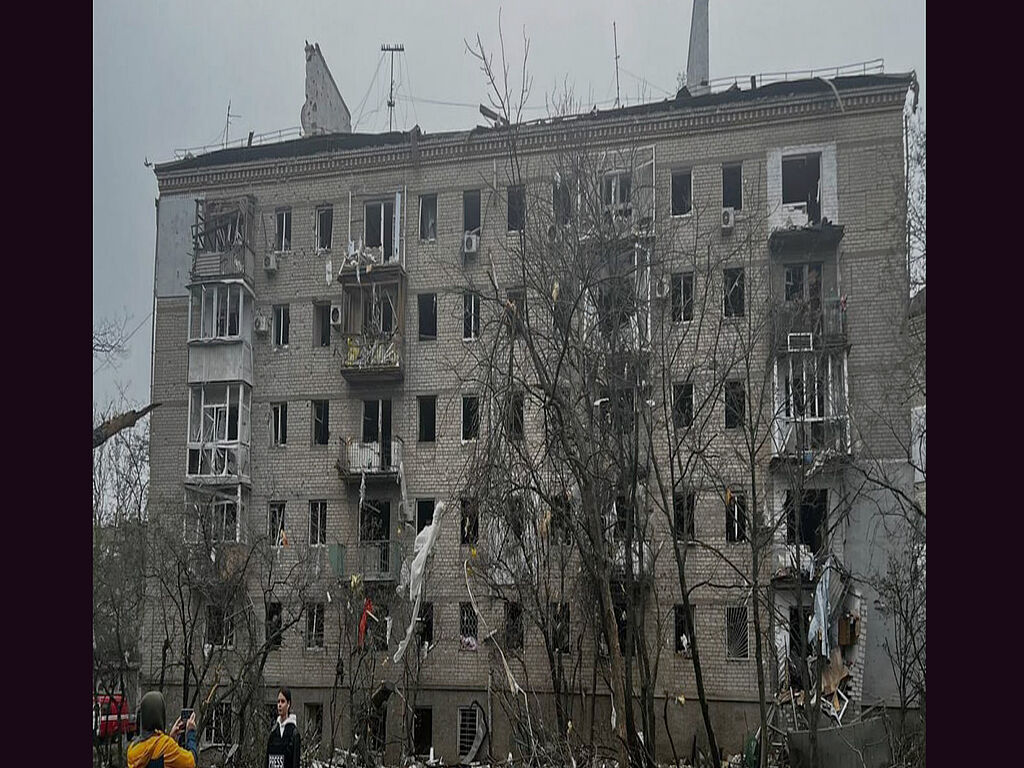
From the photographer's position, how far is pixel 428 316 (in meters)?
9.85

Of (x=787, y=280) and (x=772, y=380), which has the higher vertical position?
(x=787, y=280)

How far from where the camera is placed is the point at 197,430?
9.36m

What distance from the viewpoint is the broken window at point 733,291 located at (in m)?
8.12

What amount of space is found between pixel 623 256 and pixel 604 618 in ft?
9.16

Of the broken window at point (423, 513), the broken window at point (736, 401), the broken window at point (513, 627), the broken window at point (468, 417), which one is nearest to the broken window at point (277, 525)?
the broken window at point (423, 513)

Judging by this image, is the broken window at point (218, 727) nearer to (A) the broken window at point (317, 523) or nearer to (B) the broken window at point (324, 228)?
(A) the broken window at point (317, 523)

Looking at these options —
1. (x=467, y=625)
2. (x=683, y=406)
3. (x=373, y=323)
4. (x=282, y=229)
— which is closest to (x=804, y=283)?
(x=683, y=406)

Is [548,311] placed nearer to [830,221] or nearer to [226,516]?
[830,221]

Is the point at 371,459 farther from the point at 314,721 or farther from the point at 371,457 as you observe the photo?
the point at 314,721

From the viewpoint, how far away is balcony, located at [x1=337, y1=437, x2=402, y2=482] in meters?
9.64

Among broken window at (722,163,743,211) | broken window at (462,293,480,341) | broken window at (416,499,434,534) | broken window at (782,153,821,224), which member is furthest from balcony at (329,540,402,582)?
broken window at (782,153,821,224)

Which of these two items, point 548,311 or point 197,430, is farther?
point 197,430

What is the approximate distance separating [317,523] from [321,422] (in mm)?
1012

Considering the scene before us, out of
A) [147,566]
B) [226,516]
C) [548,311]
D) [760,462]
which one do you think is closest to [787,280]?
[760,462]
